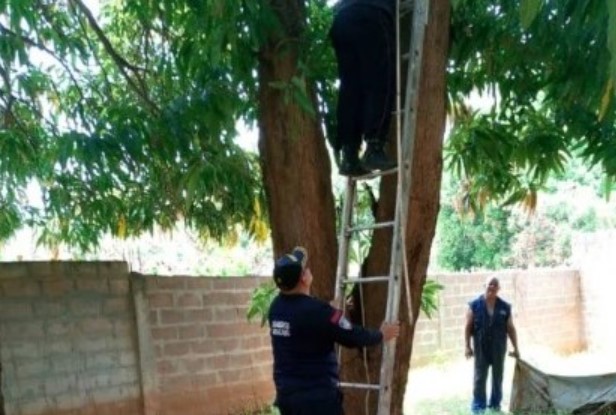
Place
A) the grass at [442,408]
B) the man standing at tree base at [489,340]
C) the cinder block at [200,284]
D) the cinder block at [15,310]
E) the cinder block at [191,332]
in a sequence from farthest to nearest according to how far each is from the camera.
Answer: the man standing at tree base at [489,340]
the grass at [442,408]
the cinder block at [200,284]
the cinder block at [191,332]
the cinder block at [15,310]

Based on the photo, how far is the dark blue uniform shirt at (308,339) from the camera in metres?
2.87

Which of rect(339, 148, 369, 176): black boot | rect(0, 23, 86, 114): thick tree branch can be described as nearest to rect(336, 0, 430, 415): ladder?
rect(339, 148, 369, 176): black boot

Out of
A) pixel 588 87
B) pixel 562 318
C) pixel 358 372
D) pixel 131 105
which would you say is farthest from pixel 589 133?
pixel 562 318

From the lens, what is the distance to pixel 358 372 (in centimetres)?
327

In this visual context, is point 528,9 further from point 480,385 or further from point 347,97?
point 480,385

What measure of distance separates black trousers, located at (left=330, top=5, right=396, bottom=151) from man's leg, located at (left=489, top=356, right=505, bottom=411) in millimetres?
4636

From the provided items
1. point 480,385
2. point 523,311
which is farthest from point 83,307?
point 523,311

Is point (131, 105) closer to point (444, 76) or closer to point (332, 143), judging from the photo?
point (332, 143)

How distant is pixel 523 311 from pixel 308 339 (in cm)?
900

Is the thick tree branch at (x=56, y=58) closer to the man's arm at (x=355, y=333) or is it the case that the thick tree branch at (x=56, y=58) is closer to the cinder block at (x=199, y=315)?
the cinder block at (x=199, y=315)

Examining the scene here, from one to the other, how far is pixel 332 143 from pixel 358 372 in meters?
1.05

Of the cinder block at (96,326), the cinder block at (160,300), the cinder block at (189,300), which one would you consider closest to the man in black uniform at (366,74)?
the cinder block at (96,326)

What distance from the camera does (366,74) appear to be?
3.18m

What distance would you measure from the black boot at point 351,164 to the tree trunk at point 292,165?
138mm
